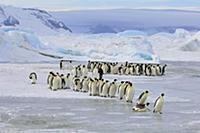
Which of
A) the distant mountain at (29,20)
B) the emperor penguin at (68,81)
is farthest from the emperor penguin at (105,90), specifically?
the distant mountain at (29,20)

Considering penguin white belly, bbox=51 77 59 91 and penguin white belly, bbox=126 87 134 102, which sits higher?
penguin white belly, bbox=51 77 59 91

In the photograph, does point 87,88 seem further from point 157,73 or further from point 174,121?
point 157,73

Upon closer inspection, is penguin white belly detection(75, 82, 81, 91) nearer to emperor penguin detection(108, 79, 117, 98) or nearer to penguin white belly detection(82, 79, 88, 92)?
penguin white belly detection(82, 79, 88, 92)

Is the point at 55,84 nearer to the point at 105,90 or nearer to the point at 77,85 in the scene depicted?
the point at 77,85

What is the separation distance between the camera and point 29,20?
91.6 metres

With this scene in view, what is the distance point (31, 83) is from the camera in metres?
19.1

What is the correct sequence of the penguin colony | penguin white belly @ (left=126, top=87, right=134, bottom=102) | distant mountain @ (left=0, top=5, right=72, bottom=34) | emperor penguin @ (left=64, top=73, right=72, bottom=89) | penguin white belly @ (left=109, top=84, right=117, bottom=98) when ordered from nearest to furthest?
penguin white belly @ (left=126, top=87, right=134, bottom=102)
penguin white belly @ (left=109, top=84, right=117, bottom=98)
emperor penguin @ (left=64, top=73, right=72, bottom=89)
the penguin colony
distant mountain @ (left=0, top=5, right=72, bottom=34)

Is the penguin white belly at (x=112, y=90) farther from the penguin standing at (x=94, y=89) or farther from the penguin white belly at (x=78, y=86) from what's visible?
the penguin white belly at (x=78, y=86)

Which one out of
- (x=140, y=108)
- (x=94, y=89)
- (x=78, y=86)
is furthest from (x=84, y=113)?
(x=78, y=86)

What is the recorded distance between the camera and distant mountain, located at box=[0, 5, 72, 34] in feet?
278

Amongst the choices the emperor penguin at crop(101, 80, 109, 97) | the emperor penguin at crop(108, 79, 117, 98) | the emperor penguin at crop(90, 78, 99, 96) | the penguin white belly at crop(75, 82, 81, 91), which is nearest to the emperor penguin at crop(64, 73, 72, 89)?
the penguin white belly at crop(75, 82, 81, 91)

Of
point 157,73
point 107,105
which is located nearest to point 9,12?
point 157,73

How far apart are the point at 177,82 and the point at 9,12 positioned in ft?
241

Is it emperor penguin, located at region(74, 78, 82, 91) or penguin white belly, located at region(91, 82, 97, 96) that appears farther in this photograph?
emperor penguin, located at region(74, 78, 82, 91)
